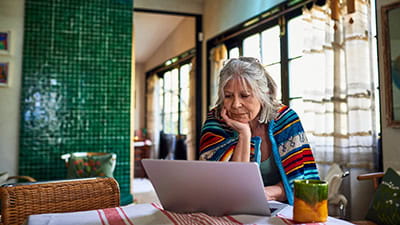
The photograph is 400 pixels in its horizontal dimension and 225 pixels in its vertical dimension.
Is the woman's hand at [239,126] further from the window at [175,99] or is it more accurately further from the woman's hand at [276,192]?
the window at [175,99]

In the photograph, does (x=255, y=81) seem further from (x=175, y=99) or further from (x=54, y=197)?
(x=175, y=99)

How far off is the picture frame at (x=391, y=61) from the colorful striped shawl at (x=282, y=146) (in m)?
1.39

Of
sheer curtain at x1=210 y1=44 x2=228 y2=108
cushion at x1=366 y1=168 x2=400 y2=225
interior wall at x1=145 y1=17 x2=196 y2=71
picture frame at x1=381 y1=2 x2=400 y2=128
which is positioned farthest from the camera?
interior wall at x1=145 y1=17 x2=196 y2=71

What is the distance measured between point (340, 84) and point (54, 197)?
7.98 feet

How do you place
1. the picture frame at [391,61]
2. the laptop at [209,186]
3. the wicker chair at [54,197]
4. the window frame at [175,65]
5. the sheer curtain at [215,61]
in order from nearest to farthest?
the laptop at [209,186]
the wicker chair at [54,197]
the picture frame at [391,61]
the sheer curtain at [215,61]
the window frame at [175,65]

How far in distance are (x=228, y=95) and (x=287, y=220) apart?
646 millimetres

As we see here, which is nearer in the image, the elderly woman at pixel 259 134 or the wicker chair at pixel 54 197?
the wicker chair at pixel 54 197

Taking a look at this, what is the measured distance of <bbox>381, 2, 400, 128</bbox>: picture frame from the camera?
257cm

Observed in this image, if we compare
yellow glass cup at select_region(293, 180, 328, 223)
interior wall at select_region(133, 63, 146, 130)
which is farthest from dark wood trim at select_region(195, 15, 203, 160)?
yellow glass cup at select_region(293, 180, 328, 223)

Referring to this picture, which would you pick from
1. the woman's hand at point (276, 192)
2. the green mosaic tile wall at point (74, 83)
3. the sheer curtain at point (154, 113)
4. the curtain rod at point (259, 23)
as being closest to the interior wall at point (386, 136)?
the curtain rod at point (259, 23)

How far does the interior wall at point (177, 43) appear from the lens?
20.5ft

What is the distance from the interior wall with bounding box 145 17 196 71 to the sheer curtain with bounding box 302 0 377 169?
2880mm

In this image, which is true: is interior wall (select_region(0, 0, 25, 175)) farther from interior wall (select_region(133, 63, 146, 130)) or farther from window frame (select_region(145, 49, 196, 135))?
interior wall (select_region(133, 63, 146, 130))

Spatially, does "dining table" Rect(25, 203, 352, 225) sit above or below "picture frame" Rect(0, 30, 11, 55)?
below
